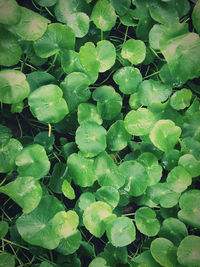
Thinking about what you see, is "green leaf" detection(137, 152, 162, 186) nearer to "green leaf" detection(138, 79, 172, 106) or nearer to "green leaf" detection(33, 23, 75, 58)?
"green leaf" detection(138, 79, 172, 106)

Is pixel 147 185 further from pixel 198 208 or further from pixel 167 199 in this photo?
pixel 198 208

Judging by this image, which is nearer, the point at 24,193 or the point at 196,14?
the point at 24,193

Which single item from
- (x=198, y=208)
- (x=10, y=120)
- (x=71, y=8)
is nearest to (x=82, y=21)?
(x=71, y=8)

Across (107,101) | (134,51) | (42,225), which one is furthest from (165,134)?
(42,225)

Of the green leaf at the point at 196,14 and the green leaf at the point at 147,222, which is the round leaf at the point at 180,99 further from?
the green leaf at the point at 147,222

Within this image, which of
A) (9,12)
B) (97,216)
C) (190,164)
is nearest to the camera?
(9,12)

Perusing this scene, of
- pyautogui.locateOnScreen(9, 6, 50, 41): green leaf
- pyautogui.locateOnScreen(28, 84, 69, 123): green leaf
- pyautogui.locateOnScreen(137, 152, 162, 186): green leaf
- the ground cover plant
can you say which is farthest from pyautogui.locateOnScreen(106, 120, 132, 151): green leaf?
pyautogui.locateOnScreen(9, 6, 50, 41): green leaf

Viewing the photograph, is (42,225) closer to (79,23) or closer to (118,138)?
(118,138)
